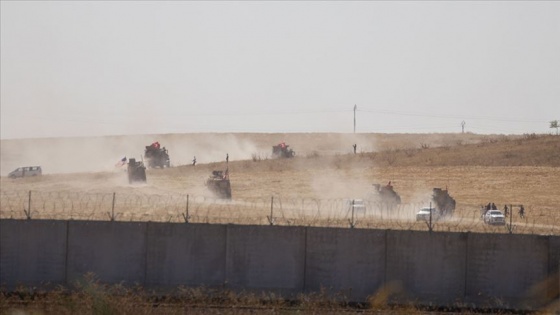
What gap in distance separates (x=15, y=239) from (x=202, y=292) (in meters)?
5.43

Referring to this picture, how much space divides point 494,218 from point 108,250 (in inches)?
789

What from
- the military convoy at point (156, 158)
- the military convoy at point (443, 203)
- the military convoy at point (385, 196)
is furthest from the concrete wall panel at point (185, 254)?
the military convoy at point (156, 158)

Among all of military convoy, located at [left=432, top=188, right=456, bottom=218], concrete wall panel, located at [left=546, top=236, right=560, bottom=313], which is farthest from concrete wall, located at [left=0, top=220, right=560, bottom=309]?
military convoy, located at [left=432, top=188, right=456, bottom=218]

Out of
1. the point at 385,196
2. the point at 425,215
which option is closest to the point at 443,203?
the point at 385,196

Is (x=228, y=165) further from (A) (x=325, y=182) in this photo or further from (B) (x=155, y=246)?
(B) (x=155, y=246)

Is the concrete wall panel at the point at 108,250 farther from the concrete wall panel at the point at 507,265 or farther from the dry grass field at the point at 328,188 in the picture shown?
the concrete wall panel at the point at 507,265

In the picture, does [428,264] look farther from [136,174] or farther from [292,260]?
[136,174]

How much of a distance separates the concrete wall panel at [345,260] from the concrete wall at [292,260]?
0.09 feet

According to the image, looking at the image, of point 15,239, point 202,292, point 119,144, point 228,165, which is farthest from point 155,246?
point 119,144

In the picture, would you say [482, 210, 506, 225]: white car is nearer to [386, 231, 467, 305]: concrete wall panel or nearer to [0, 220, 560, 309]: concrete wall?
[0, 220, 560, 309]: concrete wall

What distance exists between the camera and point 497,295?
25.1 m

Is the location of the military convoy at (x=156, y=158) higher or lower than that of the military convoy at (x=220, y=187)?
higher

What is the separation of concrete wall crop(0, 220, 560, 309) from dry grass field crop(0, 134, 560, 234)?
8584 mm

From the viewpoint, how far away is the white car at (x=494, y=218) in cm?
3975
